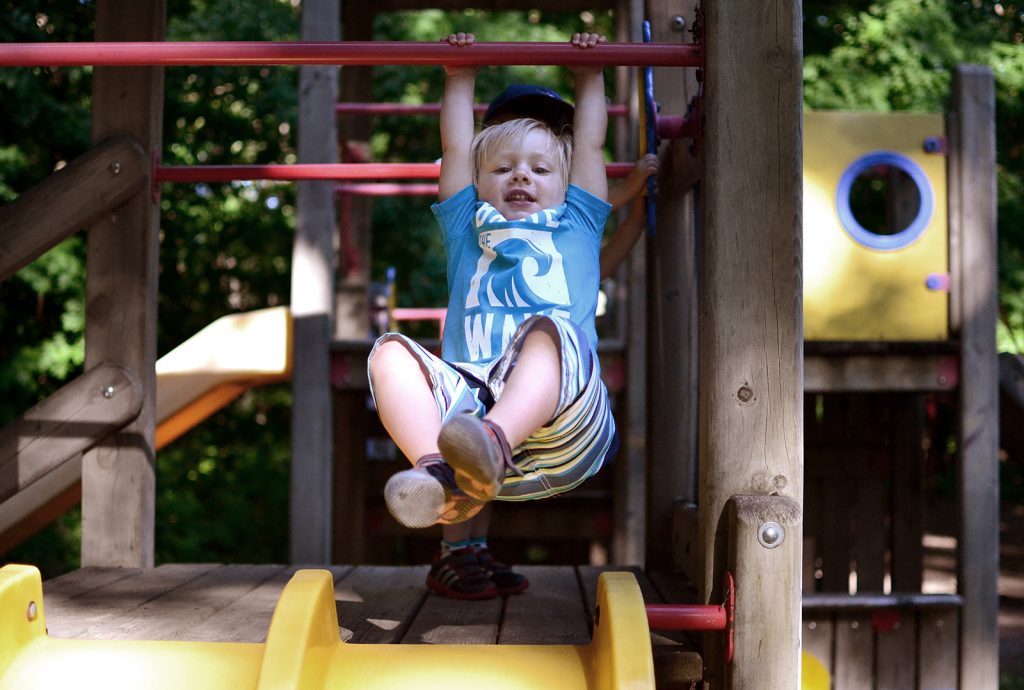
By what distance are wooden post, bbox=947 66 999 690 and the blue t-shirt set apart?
2.38 metres

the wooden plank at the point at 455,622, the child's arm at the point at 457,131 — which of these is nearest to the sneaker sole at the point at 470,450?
the wooden plank at the point at 455,622

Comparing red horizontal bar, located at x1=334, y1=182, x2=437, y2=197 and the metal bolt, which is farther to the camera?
red horizontal bar, located at x1=334, y1=182, x2=437, y2=197

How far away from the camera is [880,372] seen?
4.39 meters

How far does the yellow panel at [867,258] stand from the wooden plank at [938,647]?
1.08m

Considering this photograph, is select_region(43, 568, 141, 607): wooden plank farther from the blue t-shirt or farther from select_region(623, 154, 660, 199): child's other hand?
select_region(623, 154, 660, 199): child's other hand

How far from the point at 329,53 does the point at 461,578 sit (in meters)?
1.34

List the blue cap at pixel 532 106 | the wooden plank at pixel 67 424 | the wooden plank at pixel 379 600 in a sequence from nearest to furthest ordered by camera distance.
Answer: the wooden plank at pixel 379 600
the blue cap at pixel 532 106
the wooden plank at pixel 67 424

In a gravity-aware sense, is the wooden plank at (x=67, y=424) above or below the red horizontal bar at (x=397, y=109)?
below

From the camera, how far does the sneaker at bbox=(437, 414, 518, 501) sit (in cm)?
174

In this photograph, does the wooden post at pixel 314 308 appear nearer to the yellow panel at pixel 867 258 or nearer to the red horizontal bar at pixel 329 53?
the yellow panel at pixel 867 258

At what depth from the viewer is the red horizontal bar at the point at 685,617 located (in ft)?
6.39

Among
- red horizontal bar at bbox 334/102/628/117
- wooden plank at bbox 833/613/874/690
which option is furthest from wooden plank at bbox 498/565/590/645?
red horizontal bar at bbox 334/102/628/117

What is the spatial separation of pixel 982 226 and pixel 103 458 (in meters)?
3.36

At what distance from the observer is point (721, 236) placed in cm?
211
